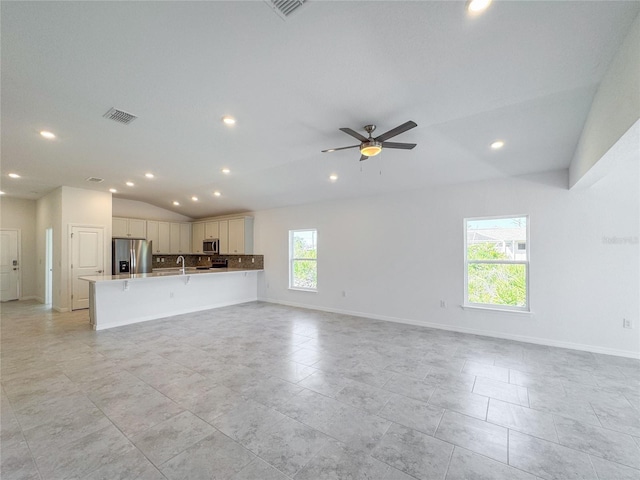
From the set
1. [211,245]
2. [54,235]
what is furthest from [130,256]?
[211,245]

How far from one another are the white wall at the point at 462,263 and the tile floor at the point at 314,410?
0.41 m

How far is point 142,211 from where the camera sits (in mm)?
8125

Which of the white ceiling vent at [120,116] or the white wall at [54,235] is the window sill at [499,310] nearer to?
the white ceiling vent at [120,116]

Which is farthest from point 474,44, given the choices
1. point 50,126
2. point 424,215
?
point 50,126

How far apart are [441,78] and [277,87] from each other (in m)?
1.42

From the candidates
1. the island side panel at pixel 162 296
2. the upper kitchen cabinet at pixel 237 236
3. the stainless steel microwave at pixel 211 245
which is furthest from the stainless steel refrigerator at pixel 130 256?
the island side panel at pixel 162 296

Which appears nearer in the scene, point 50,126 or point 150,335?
point 50,126

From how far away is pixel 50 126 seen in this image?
10.7 ft

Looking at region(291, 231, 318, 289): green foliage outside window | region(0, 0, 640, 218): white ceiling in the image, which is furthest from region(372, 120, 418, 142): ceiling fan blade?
region(291, 231, 318, 289): green foliage outside window

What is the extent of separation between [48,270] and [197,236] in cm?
362

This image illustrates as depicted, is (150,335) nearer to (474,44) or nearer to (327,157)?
(327,157)

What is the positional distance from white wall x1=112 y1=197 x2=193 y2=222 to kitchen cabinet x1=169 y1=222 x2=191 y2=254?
21 centimetres

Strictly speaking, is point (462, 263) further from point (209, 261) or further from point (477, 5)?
point (209, 261)

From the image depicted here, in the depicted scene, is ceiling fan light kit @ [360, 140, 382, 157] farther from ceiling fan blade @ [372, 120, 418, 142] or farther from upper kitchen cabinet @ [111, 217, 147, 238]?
upper kitchen cabinet @ [111, 217, 147, 238]
